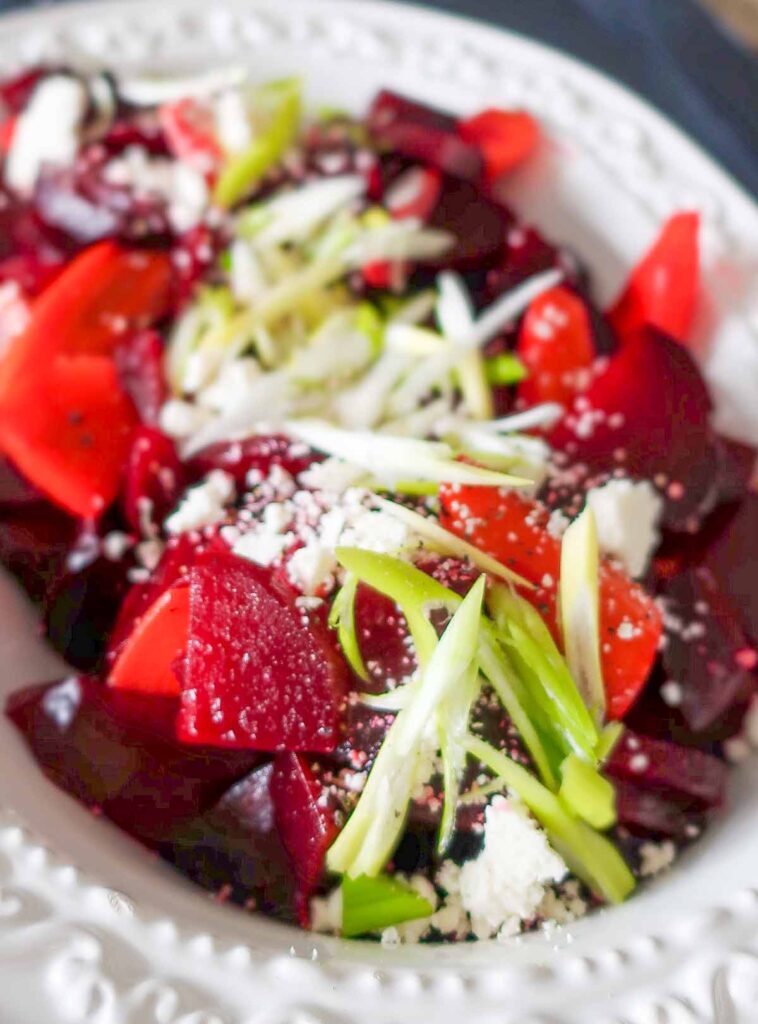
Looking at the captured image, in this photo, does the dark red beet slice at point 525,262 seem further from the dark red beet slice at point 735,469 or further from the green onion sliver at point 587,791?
the green onion sliver at point 587,791

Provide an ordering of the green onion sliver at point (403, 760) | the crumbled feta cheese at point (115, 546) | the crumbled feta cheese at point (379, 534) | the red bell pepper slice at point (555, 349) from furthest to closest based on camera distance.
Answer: the red bell pepper slice at point (555, 349) < the crumbled feta cheese at point (115, 546) < the crumbled feta cheese at point (379, 534) < the green onion sliver at point (403, 760)

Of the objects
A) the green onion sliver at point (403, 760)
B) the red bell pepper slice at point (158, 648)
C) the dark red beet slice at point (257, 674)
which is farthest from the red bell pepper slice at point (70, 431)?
the green onion sliver at point (403, 760)

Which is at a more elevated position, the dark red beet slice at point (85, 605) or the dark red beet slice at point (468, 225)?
the dark red beet slice at point (468, 225)

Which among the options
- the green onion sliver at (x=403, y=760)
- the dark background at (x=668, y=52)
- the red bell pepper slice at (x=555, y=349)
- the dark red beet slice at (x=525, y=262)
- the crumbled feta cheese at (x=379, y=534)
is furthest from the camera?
the dark background at (x=668, y=52)

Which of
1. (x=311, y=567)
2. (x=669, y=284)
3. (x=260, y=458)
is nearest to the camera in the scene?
(x=311, y=567)

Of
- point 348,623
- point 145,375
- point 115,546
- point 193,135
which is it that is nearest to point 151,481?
point 115,546

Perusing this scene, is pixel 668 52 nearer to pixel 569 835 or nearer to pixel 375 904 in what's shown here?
pixel 569 835

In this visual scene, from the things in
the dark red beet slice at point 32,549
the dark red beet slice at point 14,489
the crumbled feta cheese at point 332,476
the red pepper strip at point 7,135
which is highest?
the crumbled feta cheese at point 332,476
